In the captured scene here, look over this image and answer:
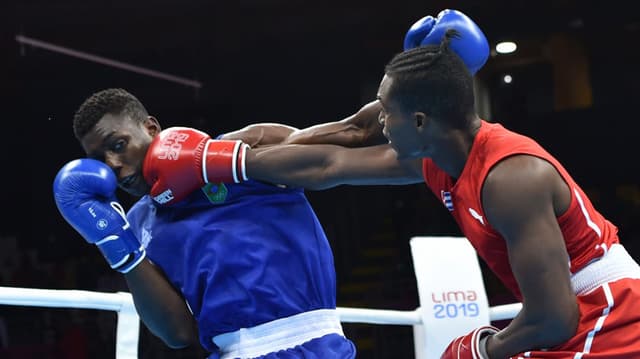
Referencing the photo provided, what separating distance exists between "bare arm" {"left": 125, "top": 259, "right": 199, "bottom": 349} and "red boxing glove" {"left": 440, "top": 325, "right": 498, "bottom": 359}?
0.68 m

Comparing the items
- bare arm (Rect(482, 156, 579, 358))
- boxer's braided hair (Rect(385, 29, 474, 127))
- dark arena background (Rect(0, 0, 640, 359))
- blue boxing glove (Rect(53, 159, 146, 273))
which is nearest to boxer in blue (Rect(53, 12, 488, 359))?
blue boxing glove (Rect(53, 159, 146, 273))

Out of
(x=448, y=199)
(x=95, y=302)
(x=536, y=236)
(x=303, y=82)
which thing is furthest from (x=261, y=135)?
(x=303, y=82)

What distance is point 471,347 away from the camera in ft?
5.46

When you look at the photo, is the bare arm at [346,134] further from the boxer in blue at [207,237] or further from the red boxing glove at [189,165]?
the red boxing glove at [189,165]

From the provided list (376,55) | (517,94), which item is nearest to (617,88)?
(517,94)

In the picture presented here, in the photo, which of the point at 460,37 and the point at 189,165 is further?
the point at 189,165

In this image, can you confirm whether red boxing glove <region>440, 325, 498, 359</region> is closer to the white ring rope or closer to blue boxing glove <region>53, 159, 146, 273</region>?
blue boxing glove <region>53, 159, 146, 273</region>

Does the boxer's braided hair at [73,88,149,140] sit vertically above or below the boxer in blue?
above

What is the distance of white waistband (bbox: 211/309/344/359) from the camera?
6.36 ft

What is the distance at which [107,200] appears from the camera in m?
1.91

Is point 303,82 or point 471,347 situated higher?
point 471,347

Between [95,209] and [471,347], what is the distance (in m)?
0.90

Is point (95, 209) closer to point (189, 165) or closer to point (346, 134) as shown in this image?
point (189, 165)

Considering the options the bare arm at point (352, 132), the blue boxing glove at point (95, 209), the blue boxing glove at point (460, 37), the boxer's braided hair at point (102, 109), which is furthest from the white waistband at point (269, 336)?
the blue boxing glove at point (460, 37)
